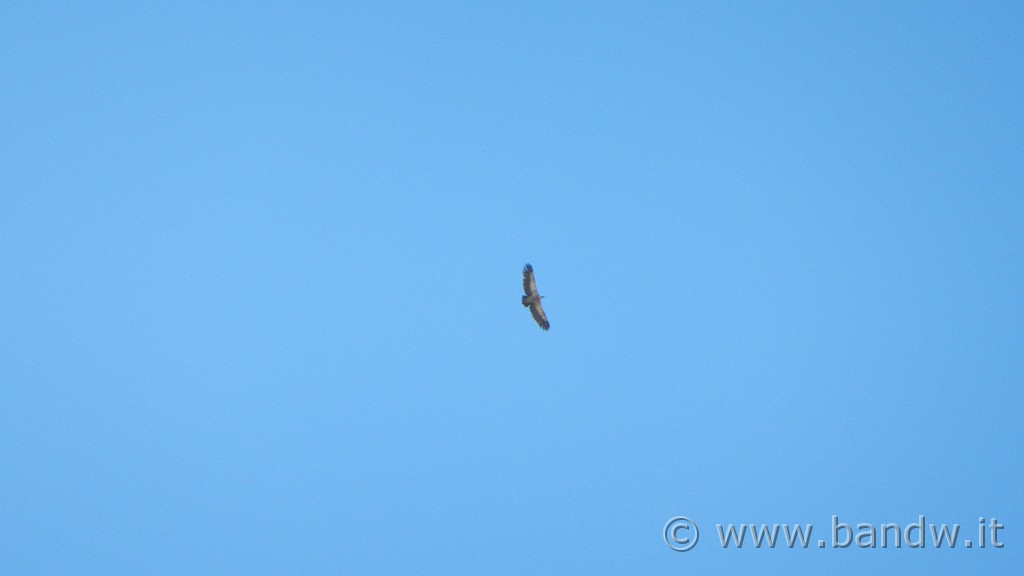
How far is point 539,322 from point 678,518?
9.12 m

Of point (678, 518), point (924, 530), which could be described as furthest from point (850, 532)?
point (678, 518)

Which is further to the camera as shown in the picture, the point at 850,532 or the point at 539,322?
the point at 850,532

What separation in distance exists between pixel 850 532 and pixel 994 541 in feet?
13.8

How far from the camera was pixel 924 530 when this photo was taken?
29562 mm

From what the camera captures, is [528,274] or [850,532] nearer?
[528,274]

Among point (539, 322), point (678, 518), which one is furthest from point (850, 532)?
point (539, 322)

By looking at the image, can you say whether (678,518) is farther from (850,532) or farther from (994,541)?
(994,541)

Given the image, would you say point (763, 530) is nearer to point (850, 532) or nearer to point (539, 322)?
point (850, 532)

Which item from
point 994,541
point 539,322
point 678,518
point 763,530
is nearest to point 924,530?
point 994,541

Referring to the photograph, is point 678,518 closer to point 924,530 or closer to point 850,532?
point 850,532

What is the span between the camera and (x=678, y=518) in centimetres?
3070

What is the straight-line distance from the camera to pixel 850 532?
95.2 ft

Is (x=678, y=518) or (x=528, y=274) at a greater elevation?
(x=528, y=274)

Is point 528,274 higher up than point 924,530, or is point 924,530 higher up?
point 528,274
